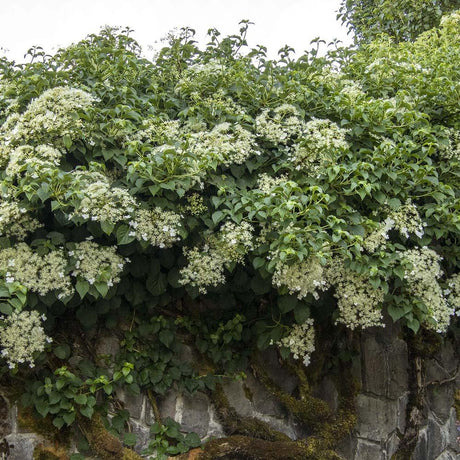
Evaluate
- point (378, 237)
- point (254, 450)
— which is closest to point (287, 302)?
point (378, 237)

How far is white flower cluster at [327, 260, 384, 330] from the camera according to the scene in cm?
315

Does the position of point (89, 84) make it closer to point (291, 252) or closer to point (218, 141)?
point (218, 141)

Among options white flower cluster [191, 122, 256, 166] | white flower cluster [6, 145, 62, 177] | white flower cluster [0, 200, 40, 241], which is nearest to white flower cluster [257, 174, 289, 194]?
white flower cluster [191, 122, 256, 166]

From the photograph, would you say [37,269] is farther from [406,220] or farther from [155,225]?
[406,220]

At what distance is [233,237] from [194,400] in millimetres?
1269

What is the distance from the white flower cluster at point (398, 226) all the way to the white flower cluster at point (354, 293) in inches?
7.4

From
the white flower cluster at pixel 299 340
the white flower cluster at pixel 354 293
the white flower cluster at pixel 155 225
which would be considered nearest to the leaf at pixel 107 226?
the white flower cluster at pixel 155 225

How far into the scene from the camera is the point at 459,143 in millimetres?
3719

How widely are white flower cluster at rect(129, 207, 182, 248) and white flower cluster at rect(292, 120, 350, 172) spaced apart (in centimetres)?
88

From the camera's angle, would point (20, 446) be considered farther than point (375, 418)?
No

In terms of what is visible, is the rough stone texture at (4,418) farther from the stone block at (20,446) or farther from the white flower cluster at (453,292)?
the white flower cluster at (453,292)

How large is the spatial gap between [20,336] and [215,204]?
4.10 ft

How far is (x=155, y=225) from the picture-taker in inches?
115

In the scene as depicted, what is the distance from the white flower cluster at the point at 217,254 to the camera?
9.74 ft
